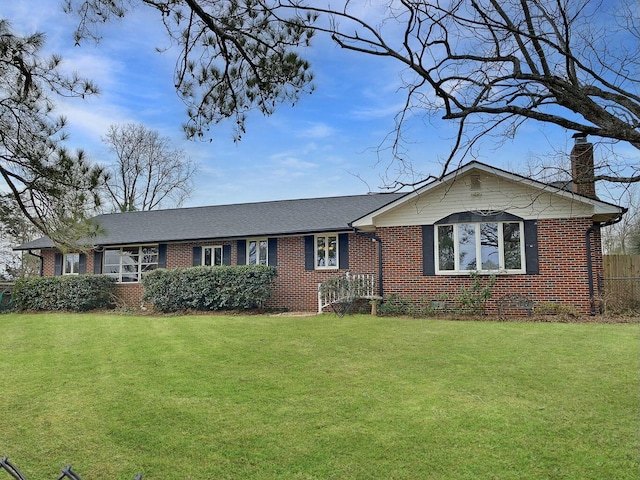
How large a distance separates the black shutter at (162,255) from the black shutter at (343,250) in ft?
24.4

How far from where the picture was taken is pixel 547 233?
12805 mm

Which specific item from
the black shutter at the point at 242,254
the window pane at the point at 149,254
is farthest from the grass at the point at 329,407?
the window pane at the point at 149,254

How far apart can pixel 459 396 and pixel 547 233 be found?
889 cm

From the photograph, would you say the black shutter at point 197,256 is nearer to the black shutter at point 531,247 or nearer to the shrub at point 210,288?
the shrub at point 210,288

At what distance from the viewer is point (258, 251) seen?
681 inches

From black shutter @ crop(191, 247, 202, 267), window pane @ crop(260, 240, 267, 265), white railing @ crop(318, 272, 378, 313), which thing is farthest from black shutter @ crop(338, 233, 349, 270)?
black shutter @ crop(191, 247, 202, 267)

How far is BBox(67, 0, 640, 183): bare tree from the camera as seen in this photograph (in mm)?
4148

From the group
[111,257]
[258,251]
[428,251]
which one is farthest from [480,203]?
[111,257]

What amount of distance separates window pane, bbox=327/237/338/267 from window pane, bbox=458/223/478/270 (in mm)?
4296

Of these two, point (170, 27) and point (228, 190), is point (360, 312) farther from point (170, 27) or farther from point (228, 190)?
point (228, 190)

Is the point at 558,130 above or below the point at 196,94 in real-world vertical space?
below

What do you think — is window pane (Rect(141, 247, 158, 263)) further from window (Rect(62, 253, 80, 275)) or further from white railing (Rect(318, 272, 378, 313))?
white railing (Rect(318, 272, 378, 313))

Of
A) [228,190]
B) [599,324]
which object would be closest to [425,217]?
[599,324]

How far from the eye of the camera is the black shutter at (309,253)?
1619 centimetres
